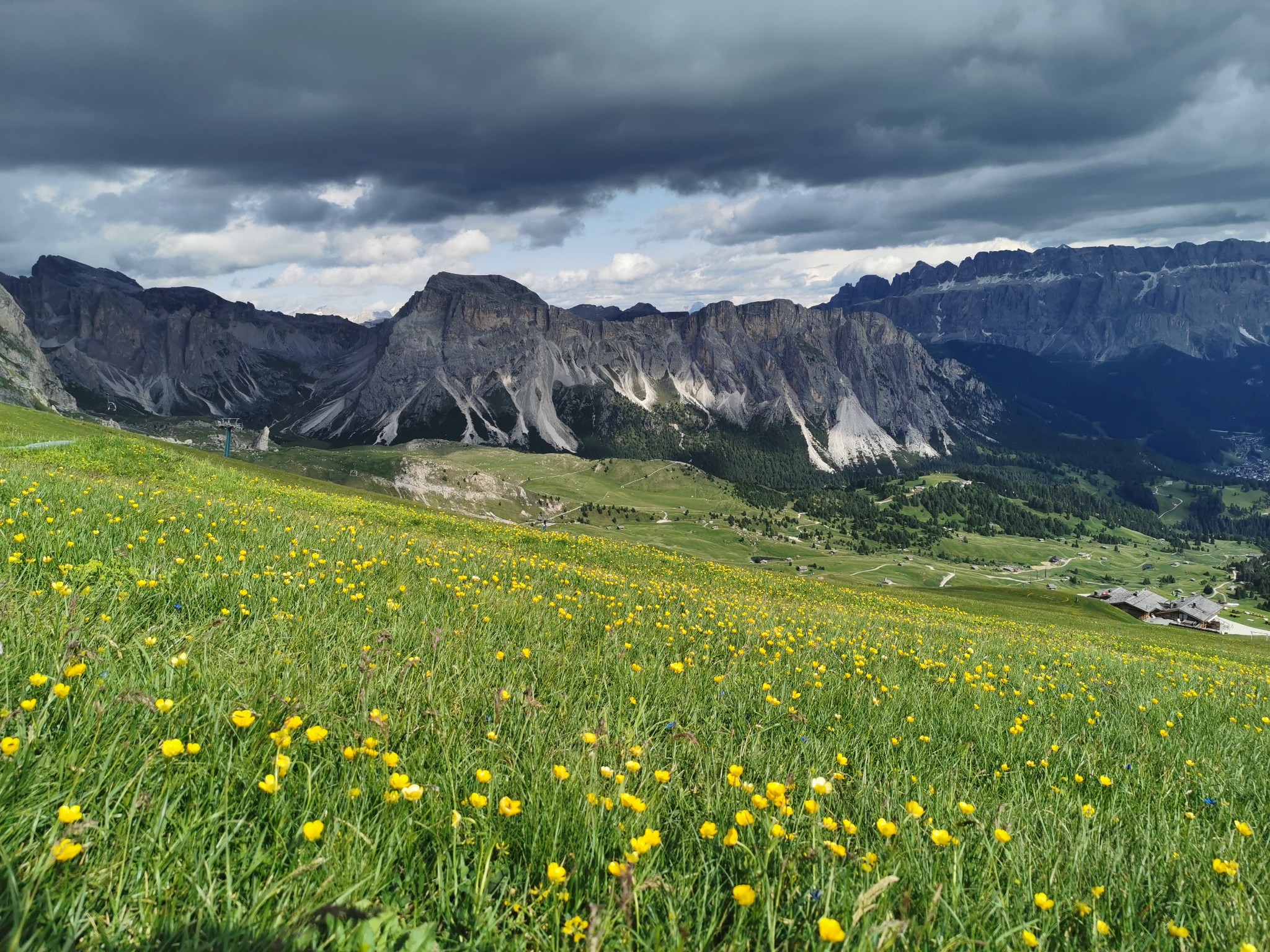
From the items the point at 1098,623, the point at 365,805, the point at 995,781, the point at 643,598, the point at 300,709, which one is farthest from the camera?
the point at 1098,623

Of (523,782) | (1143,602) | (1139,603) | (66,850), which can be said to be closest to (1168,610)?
(1143,602)

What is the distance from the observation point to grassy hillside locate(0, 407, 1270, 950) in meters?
3.07

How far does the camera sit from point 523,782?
427cm

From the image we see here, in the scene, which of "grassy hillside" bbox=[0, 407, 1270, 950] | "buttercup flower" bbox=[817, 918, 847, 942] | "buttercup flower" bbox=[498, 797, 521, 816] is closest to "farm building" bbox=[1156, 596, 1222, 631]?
"grassy hillside" bbox=[0, 407, 1270, 950]

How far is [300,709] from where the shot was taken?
455 centimetres

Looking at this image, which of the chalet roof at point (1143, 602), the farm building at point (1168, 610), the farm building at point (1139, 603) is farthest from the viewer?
the farm building at point (1168, 610)

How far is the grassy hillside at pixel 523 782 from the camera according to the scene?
307 centimetres

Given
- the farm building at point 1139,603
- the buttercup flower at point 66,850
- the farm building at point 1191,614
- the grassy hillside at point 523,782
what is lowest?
the farm building at point 1191,614

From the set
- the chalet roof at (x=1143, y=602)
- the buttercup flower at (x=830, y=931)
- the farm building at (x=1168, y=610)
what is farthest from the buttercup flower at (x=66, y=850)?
the chalet roof at (x=1143, y=602)

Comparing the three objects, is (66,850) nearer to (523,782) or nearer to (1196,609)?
(523,782)

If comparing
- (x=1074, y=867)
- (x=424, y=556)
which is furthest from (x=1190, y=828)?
(x=424, y=556)

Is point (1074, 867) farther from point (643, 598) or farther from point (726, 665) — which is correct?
point (643, 598)

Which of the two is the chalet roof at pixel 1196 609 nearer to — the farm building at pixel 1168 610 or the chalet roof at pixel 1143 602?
the farm building at pixel 1168 610

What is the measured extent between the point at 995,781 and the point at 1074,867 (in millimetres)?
1886
